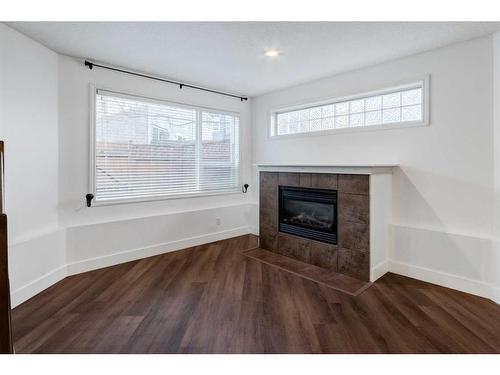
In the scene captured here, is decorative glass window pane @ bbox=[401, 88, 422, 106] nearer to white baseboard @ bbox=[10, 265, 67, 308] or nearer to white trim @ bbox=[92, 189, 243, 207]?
white trim @ bbox=[92, 189, 243, 207]

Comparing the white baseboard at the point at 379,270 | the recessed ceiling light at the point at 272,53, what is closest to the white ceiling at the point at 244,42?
the recessed ceiling light at the point at 272,53

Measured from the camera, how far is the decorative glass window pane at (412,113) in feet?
10.2

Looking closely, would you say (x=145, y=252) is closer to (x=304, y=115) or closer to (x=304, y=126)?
(x=304, y=126)

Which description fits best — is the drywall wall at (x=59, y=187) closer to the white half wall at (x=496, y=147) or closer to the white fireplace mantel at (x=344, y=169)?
the white fireplace mantel at (x=344, y=169)

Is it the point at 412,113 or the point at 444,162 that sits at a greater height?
the point at 412,113

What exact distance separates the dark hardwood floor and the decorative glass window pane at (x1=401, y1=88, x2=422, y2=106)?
6.80 ft

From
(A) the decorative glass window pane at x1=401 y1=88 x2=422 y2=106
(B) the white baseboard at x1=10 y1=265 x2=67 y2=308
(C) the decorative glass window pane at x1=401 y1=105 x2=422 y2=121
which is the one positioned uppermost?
(A) the decorative glass window pane at x1=401 y1=88 x2=422 y2=106

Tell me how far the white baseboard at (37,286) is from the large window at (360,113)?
145 inches

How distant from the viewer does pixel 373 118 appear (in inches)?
139

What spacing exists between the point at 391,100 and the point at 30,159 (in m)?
4.13

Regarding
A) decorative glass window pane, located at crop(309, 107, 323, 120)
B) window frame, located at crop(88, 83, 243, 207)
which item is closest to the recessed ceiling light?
decorative glass window pane, located at crop(309, 107, 323, 120)

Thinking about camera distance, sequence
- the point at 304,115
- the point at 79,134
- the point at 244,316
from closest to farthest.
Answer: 1. the point at 244,316
2. the point at 79,134
3. the point at 304,115

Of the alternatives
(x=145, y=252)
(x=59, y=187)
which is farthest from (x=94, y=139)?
(x=145, y=252)

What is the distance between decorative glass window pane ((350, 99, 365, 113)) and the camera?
362 cm
